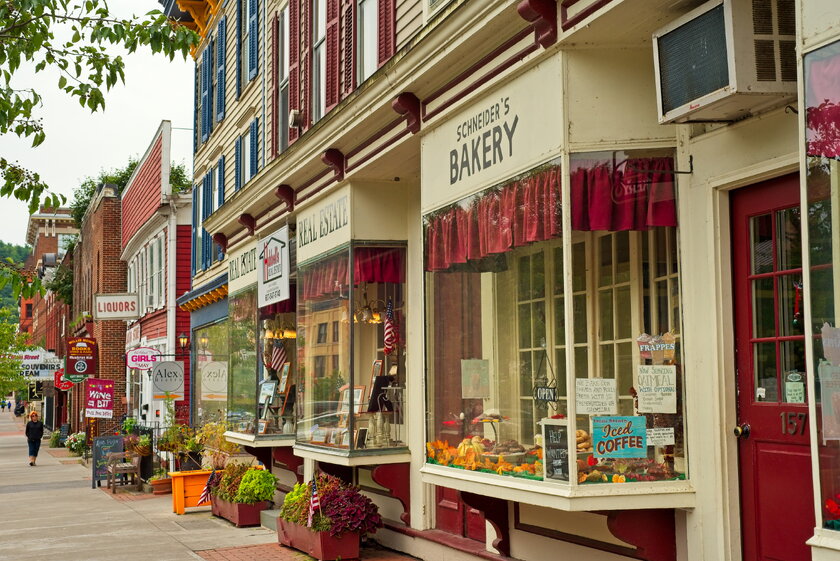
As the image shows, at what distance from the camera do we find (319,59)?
13273 millimetres

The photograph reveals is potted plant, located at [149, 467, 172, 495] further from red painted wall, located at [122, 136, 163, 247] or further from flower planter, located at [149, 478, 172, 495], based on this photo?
red painted wall, located at [122, 136, 163, 247]

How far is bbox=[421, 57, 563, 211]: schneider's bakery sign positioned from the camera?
7.23m

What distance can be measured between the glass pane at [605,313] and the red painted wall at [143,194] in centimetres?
2275

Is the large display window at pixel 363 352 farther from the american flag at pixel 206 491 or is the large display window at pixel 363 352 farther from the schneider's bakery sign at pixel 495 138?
the american flag at pixel 206 491

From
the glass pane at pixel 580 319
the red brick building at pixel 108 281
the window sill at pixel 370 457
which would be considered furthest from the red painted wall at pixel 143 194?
the glass pane at pixel 580 319

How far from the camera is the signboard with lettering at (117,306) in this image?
32906mm

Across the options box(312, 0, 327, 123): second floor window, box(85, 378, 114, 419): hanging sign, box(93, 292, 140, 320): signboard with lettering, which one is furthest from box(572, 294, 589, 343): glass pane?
box(93, 292, 140, 320): signboard with lettering

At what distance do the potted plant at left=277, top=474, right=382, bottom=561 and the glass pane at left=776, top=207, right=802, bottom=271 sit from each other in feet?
20.3

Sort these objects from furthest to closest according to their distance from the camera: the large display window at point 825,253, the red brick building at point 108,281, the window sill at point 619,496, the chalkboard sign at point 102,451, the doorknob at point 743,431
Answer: the red brick building at point 108,281 → the chalkboard sign at point 102,451 → the window sill at point 619,496 → the doorknob at point 743,431 → the large display window at point 825,253

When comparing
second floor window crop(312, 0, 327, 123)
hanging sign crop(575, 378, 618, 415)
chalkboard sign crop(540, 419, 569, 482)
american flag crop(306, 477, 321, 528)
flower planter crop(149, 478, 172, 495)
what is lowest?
flower planter crop(149, 478, 172, 495)

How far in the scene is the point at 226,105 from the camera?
20250mm

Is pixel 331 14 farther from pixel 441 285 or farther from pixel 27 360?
pixel 27 360

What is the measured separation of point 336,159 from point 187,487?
7430 millimetres

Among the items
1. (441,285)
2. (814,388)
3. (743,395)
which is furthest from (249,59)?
(814,388)
